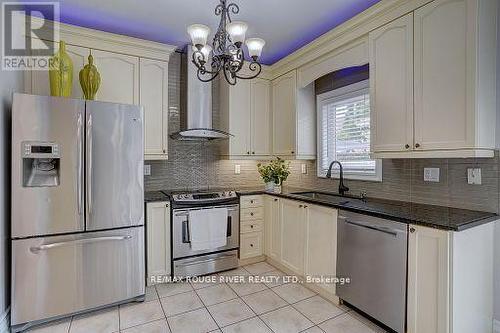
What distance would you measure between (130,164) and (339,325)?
2.19 metres

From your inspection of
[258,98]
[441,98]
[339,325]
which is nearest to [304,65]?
[258,98]

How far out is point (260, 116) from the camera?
3.70m

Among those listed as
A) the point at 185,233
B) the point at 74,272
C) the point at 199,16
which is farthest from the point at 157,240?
the point at 199,16

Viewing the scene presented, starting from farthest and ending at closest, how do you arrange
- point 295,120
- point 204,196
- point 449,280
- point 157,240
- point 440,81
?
point 295,120 < point 204,196 < point 157,240 < point 440,81 < point 449,280

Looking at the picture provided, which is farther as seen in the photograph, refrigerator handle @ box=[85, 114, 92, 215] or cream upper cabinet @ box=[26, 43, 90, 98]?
cream upper cabinet @ box=[26, 43, 90, 98]

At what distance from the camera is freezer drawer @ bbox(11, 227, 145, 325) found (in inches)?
78.5

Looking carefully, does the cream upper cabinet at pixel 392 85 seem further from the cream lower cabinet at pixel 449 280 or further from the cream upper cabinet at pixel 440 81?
the cream lower cabinet at pixel 449 280

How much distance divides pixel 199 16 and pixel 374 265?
2676 millimetres

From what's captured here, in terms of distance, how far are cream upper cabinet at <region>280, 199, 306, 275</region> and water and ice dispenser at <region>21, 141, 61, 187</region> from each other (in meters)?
2.15

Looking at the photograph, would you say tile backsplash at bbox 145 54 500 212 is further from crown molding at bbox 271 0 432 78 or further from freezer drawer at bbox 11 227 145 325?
crown molding at bbox 271 0 432 78

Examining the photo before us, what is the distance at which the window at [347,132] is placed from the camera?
9.16 ft

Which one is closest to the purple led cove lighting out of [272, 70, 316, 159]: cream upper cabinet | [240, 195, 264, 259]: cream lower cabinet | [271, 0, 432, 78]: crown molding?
[271, 0, 432, 78]: crown molding

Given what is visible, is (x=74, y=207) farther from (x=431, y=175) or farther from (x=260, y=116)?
(x=431, y=175)

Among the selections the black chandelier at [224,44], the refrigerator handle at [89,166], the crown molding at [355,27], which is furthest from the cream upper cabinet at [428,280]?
the refrigerator handle at [89,166]
